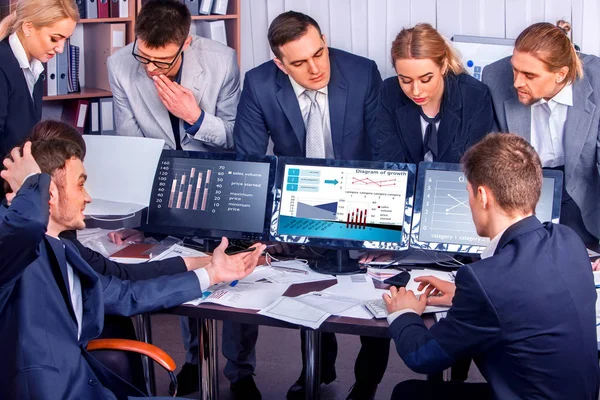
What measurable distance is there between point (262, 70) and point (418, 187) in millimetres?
938

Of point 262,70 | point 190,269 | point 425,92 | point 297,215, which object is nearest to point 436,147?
point 425,92

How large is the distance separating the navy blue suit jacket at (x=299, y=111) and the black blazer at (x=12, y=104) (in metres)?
0.84

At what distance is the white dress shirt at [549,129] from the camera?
302 centimetres

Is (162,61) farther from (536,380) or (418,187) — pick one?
(536,380)

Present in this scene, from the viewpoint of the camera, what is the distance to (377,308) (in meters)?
2.48

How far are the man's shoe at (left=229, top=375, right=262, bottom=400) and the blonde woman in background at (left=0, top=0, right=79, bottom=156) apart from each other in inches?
54.0

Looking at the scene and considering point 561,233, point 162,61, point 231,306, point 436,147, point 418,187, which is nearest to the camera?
point 561,233

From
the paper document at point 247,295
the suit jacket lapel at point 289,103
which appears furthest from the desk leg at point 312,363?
the suit jacket lapel at point 289,103

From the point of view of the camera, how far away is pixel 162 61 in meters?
3.29

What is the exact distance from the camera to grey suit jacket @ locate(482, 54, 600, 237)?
2965 mm

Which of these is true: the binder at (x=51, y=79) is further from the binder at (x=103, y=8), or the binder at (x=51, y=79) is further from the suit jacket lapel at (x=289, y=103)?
the suit jacket lapel at (x=289, y=103)

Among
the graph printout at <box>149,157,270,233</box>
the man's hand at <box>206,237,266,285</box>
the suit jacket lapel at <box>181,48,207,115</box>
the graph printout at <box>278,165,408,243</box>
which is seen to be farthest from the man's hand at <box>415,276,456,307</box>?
the suit jacket lapel at <box>181,48,207,115</box>

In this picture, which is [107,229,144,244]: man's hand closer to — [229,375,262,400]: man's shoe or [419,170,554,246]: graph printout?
[229,375,262,400]: man's shoe

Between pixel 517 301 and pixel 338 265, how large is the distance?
3.53 ft
